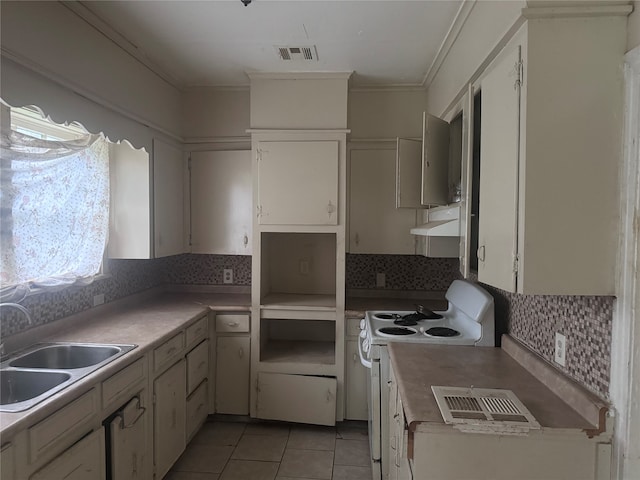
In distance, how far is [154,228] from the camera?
8.78 ft

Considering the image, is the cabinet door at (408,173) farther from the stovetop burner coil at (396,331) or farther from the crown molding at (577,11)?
the crown molding at (577,11)

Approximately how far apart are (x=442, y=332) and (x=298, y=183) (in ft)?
4.57

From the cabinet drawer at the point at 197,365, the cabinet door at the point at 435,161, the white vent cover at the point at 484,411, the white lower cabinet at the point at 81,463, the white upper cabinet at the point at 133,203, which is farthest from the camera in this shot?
the white upper cabinet at the point at 133,203

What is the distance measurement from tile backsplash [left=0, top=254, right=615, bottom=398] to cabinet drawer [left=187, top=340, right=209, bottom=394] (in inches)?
27.2

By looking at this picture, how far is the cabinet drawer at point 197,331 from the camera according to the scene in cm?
247

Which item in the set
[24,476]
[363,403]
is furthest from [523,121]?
[363,403]

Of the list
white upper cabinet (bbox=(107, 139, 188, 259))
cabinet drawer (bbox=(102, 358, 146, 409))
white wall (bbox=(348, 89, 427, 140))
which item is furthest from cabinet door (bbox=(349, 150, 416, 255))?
cabinet drawer (bbox=(102, 358, 146, 409))

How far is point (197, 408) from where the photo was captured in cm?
262

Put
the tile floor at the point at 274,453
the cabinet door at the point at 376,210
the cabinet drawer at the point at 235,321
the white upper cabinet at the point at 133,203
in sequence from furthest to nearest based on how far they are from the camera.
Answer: the cabinet door at the point at 376,210
the cabinet drawer at the point at 235,321
the white upper cabinet at the point at 133,203
the tile floor at the point at 274,453

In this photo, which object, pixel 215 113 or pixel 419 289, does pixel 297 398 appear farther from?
pixel 215 113

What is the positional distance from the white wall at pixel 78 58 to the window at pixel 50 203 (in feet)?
0.75

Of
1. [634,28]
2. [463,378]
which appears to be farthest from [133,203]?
[634,28]

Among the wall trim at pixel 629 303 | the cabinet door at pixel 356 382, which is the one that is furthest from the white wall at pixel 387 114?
the wall trim at pixel 629 303

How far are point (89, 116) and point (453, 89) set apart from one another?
2.00m
